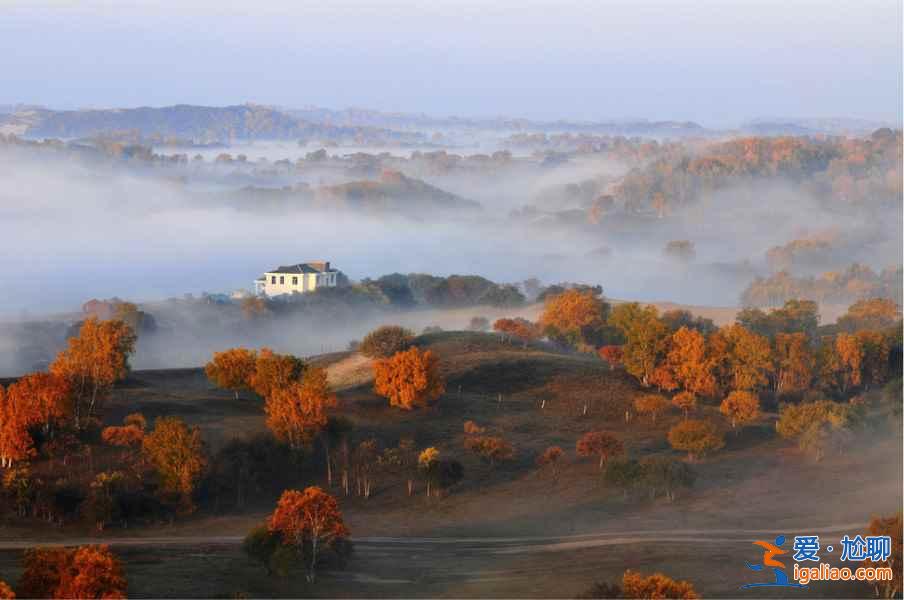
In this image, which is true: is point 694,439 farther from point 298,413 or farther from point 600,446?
point 298,413

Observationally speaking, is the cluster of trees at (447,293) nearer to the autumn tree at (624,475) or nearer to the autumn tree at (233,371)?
the autumn tree at (233,371)

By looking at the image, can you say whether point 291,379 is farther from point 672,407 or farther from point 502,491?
point 672,407

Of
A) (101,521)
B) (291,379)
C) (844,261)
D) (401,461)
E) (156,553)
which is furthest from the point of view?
(844,261)

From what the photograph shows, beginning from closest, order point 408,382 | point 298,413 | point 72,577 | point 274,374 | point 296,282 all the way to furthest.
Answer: point 72,577 < point 298,413 < point 274,374 < point 408,382 < point 296,282

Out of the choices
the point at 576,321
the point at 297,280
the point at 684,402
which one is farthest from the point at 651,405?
the point at 297,280

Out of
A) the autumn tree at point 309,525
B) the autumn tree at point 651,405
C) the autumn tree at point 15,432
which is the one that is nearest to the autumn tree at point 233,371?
the autumn tree at point 15,432

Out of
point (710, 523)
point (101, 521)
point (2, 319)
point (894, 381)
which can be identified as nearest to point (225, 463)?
point (101, 521)
